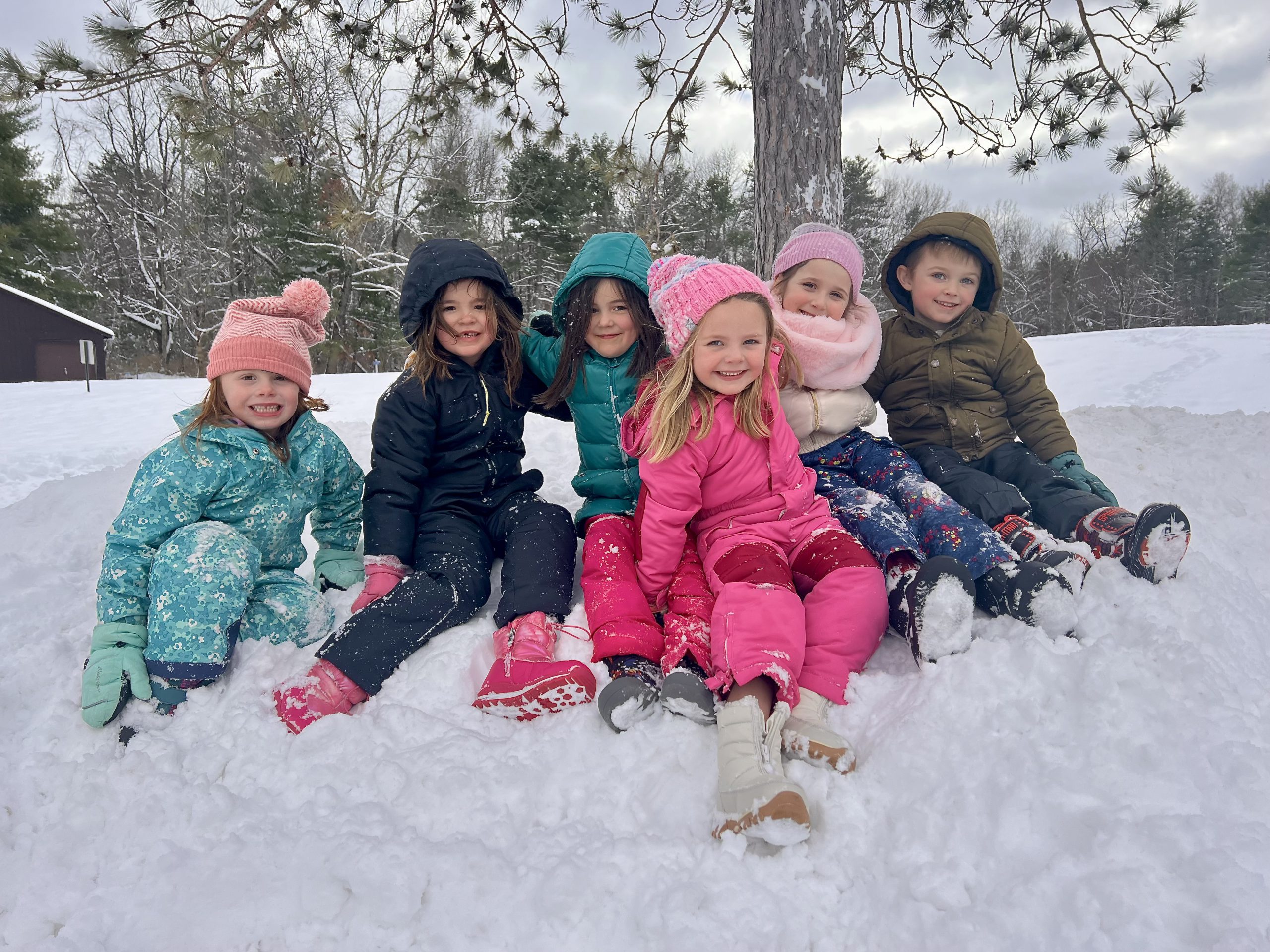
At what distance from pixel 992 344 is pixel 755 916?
257 cm

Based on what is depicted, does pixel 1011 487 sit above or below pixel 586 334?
below

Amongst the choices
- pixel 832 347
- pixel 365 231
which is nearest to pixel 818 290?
pixel 832 347

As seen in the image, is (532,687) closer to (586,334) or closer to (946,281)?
(586,334)

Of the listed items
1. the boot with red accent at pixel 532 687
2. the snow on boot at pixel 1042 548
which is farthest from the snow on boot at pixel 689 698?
the snow on boot at pixel 1042 548

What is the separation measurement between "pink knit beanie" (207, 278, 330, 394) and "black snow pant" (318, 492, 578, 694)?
2.43ft

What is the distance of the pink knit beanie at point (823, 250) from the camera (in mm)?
2824

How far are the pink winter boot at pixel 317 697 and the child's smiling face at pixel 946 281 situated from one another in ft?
8.87

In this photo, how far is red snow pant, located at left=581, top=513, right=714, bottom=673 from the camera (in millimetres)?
2006

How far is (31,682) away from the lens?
2172 millimetres

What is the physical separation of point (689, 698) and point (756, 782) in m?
0.33

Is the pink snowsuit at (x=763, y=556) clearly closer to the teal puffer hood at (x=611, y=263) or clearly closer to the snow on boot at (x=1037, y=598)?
the snow on boot at (x=1037, y=598)

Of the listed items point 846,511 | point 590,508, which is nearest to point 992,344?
point 846,511

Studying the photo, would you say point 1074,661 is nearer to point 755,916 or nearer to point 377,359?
point 755,916

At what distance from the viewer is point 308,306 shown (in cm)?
255
